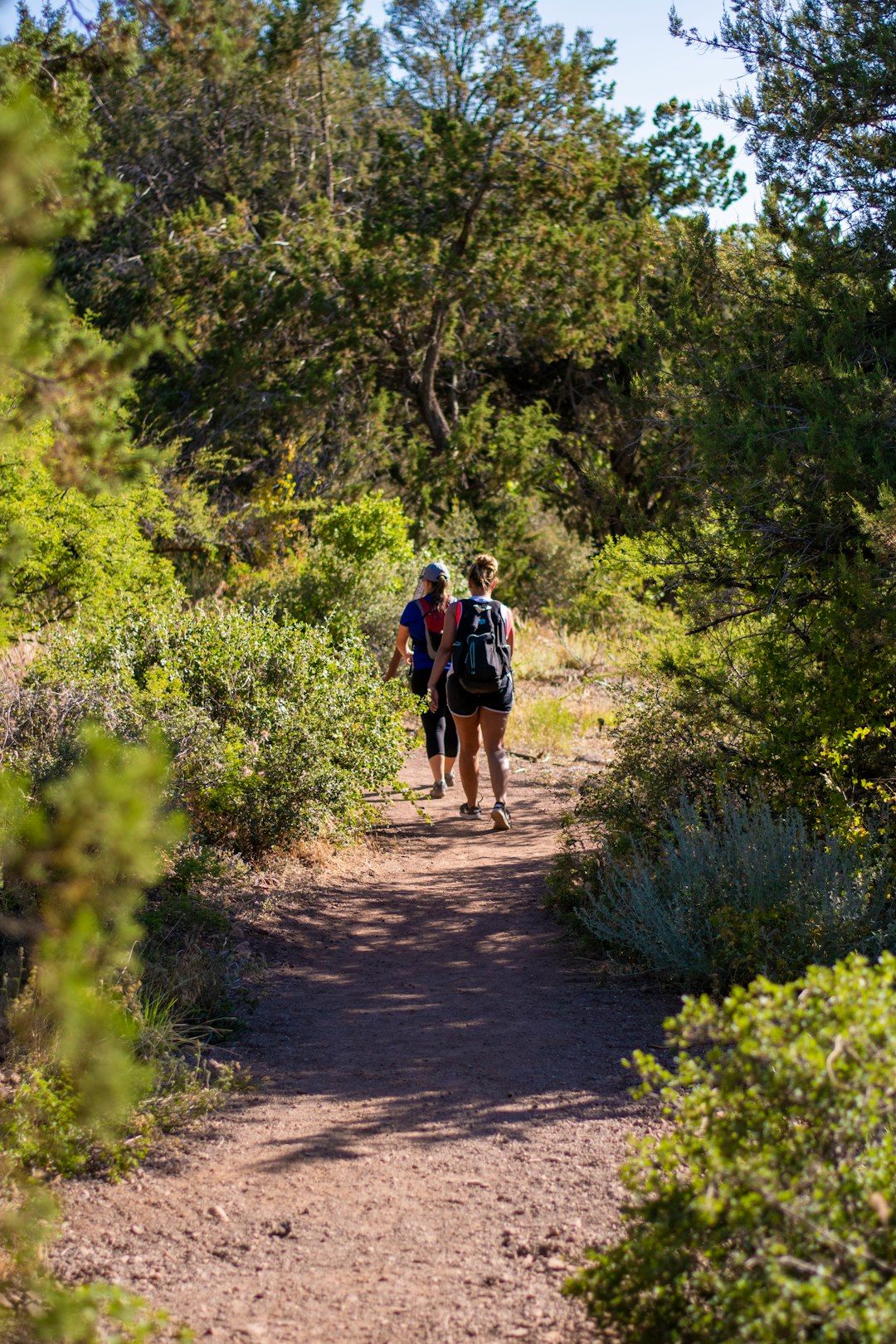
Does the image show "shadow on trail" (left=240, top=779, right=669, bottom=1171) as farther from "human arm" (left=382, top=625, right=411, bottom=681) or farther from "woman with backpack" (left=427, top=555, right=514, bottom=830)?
"human arm" (left=382, top=625, right=411, bottom=681)

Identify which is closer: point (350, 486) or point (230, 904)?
point (230, 904)

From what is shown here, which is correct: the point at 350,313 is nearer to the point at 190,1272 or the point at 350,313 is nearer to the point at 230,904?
the point at 230,904

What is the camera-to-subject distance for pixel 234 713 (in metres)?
7.28

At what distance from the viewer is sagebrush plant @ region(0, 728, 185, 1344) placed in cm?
257

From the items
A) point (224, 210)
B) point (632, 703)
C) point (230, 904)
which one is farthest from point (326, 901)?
point (224, 210)

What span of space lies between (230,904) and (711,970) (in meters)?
2.63

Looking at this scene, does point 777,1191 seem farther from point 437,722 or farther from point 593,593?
point 593,593

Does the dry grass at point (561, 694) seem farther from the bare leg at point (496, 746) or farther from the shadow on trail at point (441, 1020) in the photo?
the shadow on trail at point (441, 1020)

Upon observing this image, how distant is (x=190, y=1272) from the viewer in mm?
3254

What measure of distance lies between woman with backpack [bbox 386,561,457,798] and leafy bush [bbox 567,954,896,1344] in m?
6.00

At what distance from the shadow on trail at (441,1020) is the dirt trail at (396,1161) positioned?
12mm

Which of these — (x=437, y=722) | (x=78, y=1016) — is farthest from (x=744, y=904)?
(x=437, y=722)

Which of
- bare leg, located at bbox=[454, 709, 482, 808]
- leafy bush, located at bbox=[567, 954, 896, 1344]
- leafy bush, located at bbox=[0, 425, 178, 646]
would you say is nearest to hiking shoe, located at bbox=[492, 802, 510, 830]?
bare leg, located at bbox=[454, 709, 482, 808]

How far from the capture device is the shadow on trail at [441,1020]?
13.9ft
